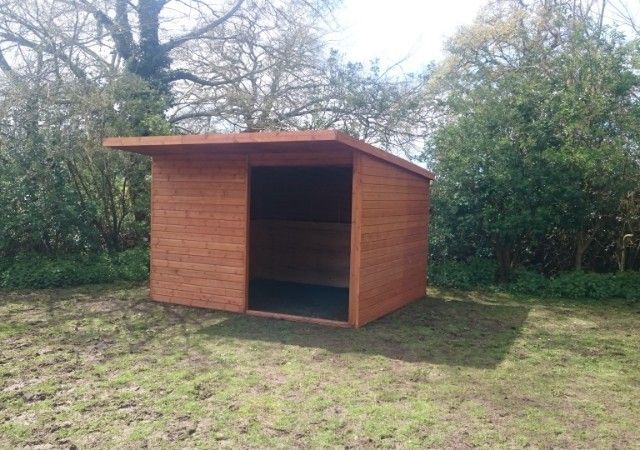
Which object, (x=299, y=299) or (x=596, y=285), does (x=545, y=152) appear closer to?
(x=596, y=285)

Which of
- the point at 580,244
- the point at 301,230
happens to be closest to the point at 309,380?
the point at 301,230

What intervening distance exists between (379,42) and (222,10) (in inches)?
159

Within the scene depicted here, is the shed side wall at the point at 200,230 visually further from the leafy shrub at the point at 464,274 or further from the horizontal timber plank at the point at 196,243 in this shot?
the leafy shrub at the point at 464,274

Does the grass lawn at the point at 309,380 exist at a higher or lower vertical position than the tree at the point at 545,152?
lower

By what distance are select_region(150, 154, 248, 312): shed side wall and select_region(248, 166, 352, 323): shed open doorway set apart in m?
1.87

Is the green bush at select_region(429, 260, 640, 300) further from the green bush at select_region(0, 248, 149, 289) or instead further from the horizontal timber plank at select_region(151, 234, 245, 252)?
the green bush at select_region(0, 248, 149, 289)

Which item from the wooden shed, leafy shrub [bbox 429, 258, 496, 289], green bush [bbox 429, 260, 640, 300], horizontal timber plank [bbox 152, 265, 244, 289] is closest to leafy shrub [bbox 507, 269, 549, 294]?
green bush [bbox 429, 260, 640, 300]

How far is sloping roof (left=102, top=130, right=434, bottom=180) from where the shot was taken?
5185 millimetres

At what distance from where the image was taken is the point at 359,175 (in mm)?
5773

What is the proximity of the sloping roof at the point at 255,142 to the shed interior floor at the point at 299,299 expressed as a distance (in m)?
2.10

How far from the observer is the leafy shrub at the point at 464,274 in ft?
30.4

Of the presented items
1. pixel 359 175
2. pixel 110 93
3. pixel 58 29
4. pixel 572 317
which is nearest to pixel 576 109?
pixel 572 317

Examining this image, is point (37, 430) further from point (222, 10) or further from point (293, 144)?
point (222, 10)

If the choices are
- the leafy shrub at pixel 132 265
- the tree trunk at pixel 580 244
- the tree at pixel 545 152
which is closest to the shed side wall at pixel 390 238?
the tree at pixel 545 152
